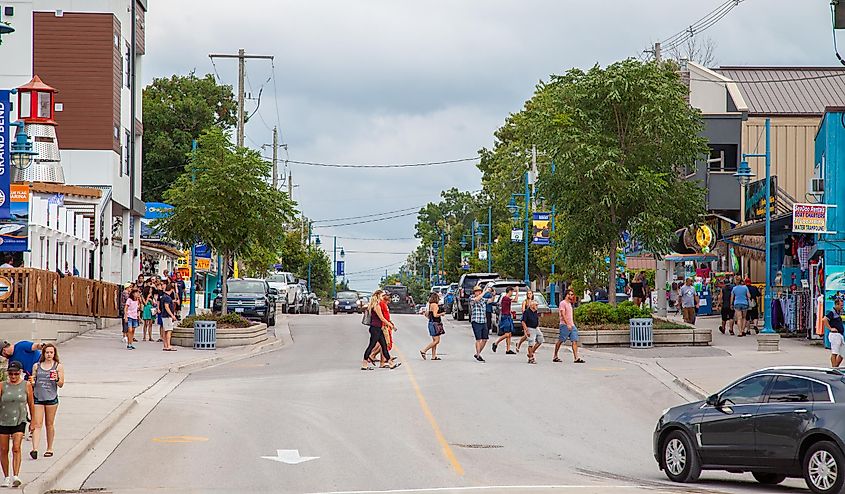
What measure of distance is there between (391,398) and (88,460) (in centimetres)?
812

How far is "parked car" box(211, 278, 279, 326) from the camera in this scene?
45.1m

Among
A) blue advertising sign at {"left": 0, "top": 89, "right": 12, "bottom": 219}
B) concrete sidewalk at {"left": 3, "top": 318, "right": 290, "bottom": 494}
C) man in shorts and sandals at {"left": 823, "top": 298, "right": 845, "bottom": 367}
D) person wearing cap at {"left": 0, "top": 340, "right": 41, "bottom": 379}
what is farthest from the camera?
blue advertising sign at {"left": 0, "top": 89, "right": 12, "bottom": 219}

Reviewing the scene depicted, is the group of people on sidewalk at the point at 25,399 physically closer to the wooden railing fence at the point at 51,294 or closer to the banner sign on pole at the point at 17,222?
the wooden railing fence at the point at 51,294

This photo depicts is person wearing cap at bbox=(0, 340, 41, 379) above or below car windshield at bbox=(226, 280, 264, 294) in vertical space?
below

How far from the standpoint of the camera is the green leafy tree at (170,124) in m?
80.3

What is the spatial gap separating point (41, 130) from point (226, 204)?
8377mm

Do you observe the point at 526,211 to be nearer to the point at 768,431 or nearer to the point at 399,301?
the point at 399,301

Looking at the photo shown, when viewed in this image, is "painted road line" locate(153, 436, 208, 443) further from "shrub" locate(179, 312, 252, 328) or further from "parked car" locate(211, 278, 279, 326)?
"parked car" locate(211, 278, 279, 326)

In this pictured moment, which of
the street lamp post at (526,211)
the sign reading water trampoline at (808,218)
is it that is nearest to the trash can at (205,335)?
the sign reading water trampoline at (808,218)

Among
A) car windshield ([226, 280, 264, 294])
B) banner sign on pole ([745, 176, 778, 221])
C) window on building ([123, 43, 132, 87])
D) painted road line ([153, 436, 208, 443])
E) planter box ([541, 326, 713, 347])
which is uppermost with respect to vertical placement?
window on building ([123, 43, 132, 87])

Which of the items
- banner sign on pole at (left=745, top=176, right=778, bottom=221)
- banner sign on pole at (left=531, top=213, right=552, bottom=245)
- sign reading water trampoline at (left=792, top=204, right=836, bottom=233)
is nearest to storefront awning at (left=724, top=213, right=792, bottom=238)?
banner sign on pole at (left=745, top=176, right=778, bottom=221)

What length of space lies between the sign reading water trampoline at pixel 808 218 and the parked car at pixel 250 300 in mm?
20919

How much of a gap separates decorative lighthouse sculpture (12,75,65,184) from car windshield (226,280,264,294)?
7.46 m

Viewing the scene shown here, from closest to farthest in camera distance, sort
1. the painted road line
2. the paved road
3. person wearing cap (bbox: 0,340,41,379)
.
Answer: the paved road, person wearing cap (bbox: 0,340,41,379), the painted road line
